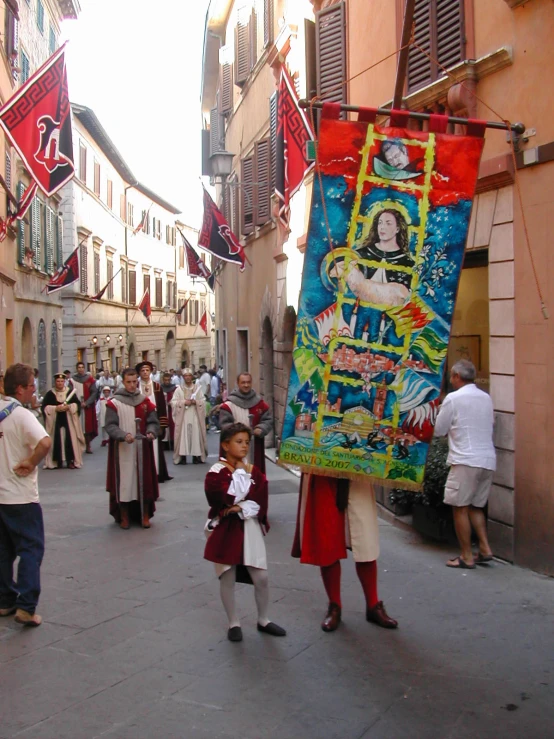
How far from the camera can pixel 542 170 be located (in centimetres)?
709

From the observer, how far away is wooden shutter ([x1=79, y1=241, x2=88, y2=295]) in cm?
3762

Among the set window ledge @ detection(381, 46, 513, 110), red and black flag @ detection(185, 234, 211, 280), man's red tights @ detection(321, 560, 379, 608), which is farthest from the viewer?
→ red and black flag @ detection(185, 234, 211, 280)

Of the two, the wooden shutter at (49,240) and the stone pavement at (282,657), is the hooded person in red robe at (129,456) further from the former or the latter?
the wooden shutter at (49,240)

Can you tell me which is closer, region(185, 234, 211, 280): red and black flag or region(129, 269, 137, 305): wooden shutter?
region(185, 234, 211, 280): red and black flag

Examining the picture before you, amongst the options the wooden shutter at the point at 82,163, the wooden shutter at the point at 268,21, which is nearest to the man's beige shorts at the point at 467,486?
the wooden shutter at the point at 268,21

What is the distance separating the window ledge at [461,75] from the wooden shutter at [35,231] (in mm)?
21206

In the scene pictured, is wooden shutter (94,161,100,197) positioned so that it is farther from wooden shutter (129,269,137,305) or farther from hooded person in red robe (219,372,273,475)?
hooded person in red robe (219,372,273,475)

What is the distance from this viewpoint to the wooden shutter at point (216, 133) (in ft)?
89.4

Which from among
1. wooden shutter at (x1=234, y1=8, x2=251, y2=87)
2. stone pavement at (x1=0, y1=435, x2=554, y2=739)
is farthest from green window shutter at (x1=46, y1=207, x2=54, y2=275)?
stone pavement at (x1=0, y1=435, x2=554, y2=739)

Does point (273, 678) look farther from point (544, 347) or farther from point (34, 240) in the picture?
point (34, 240)

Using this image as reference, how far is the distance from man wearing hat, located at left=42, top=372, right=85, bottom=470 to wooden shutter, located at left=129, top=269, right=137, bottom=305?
111 ft

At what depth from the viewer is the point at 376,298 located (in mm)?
5512

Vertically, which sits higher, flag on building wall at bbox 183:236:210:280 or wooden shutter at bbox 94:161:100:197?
wooden shutter at bbox 94:161:100:197

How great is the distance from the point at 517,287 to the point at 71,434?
34.4 ft
